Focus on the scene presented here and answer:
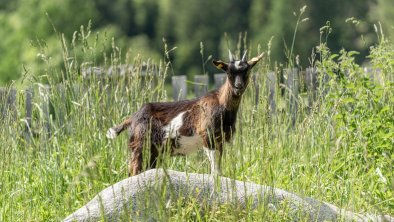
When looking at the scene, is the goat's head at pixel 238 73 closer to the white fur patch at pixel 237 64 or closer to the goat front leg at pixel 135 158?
the white fur patch at pixel 237 64

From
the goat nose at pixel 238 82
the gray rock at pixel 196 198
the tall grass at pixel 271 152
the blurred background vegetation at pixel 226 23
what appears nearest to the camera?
the gray rock at pixel 196 198

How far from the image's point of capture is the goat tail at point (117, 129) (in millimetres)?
7854

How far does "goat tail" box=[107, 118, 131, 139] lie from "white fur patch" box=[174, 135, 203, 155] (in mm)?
457

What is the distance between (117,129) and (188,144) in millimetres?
585

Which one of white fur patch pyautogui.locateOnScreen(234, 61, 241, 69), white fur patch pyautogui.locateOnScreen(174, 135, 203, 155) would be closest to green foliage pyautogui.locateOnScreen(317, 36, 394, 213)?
white fur patch pyautogui.locateOnScreen(234, 61, 241, 69)

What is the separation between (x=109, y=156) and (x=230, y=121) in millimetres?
1044

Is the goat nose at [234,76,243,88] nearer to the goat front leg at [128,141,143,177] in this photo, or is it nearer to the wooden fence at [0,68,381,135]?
the wooden fence at [0,68,381,135]

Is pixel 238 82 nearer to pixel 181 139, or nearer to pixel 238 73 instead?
pixel 238 73

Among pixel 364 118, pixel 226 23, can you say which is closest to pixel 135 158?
pixel 364 118

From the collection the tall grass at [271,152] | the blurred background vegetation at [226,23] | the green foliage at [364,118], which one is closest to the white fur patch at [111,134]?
the tall grass at [271,152]

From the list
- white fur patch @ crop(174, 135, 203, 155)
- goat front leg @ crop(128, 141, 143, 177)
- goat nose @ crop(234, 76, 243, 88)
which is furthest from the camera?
white fur patch @ crop(174, 135, 203, 155)

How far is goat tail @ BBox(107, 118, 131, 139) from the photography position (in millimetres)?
7854

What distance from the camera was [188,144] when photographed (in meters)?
7.91

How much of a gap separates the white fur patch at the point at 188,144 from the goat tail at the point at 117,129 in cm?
46
